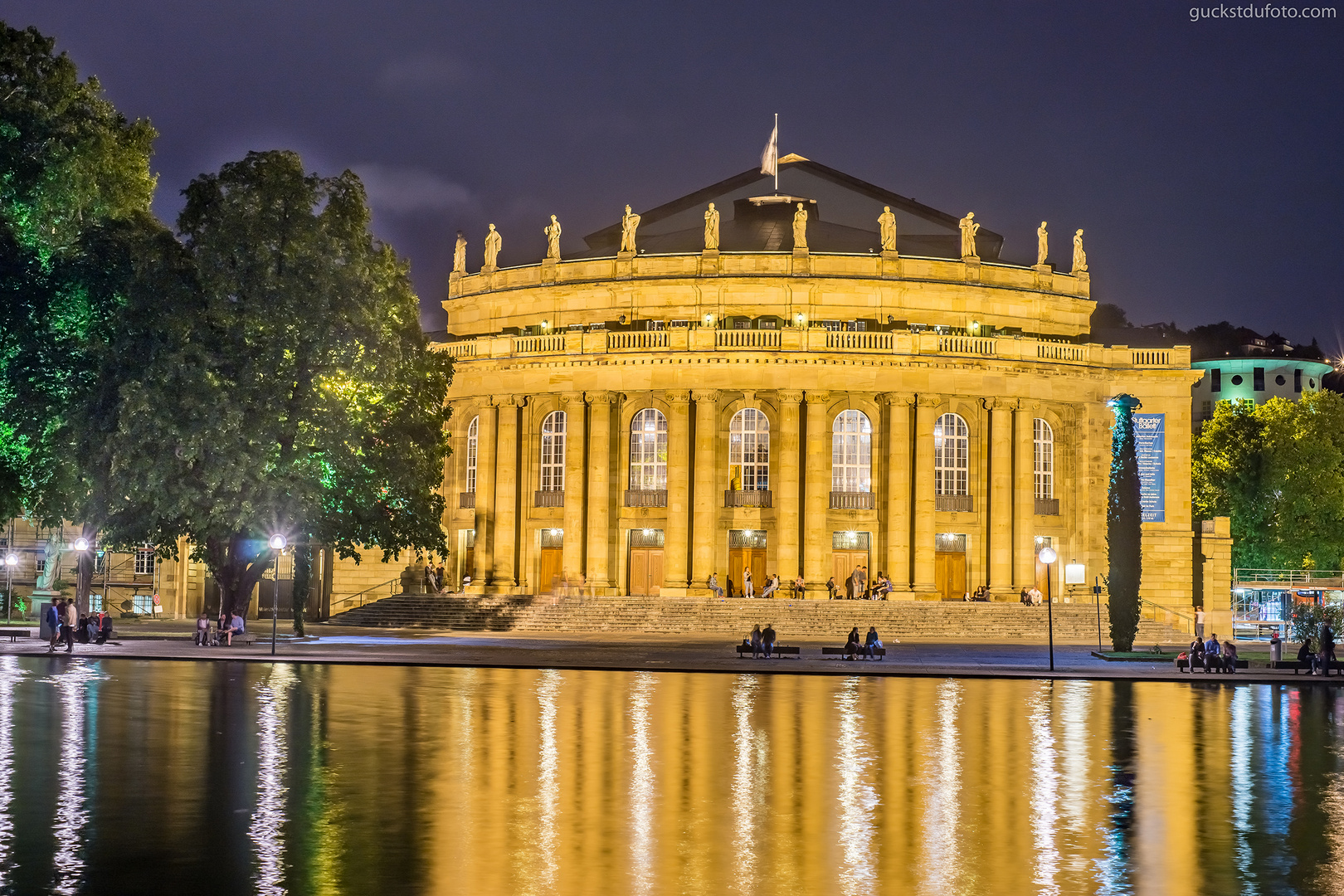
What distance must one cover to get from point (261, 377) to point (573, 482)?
77.2ft

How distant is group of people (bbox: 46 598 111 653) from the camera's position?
136ft

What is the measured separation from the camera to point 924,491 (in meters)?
63.0

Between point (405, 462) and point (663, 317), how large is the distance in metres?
20.9

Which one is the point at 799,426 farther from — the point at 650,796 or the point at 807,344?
the point at 650,796

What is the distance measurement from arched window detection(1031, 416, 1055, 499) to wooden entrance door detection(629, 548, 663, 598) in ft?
57.5

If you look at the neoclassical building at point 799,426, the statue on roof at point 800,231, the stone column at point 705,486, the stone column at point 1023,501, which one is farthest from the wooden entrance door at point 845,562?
the statue on roof at point 800,231

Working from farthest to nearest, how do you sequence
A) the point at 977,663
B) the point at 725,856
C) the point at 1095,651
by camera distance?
the point at 1095,651, the point at 977,663, the point at 725,856

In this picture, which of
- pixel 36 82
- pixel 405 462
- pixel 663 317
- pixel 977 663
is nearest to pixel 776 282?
pixel 663 317

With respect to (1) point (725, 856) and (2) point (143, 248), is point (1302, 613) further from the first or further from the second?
(1) point (725, 856)

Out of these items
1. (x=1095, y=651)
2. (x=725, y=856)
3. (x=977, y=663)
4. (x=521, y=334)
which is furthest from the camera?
(x=521, y=334)

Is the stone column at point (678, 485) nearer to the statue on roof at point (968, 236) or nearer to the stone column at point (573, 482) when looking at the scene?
the stone column at point (573, 482)

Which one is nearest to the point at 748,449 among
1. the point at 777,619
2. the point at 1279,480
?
the point at 777,619

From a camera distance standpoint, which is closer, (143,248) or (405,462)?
(143,248)

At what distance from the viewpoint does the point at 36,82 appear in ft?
136
